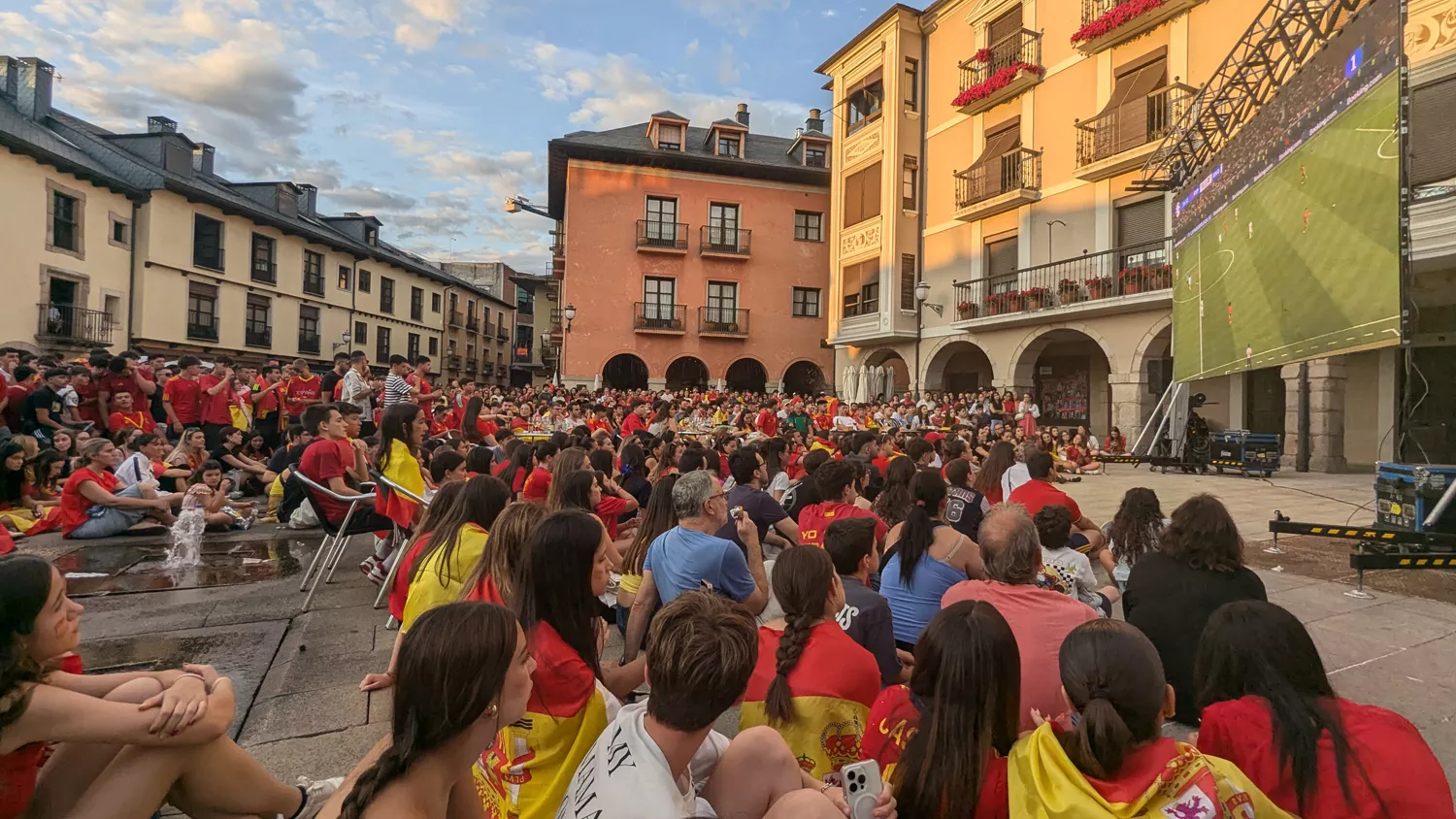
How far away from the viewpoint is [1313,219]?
6973 millimetres

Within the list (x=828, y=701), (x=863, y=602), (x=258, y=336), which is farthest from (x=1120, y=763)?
(x=258, y=336)

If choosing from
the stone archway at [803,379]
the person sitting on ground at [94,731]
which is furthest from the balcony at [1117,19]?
the person sitting on ground at [94,731]

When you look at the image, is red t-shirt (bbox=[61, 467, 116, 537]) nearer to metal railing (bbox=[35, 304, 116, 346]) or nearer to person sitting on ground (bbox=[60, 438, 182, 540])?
person sitting on ground (bbox=[60, 438, 182, 540])

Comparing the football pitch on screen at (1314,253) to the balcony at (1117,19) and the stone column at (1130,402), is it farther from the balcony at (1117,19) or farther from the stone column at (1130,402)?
the balcony at (1117,19)

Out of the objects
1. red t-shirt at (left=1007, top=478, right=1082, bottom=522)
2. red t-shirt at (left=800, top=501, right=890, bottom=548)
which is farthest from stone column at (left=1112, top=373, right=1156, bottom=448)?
red t-shirt at (left=800, top=501, right=890, bottom=548)

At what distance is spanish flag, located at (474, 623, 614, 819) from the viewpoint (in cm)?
222

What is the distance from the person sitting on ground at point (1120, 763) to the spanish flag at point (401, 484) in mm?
4616

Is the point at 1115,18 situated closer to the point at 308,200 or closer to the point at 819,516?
the point at 819,516

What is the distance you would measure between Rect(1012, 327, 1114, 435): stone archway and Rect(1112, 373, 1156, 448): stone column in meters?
2.71

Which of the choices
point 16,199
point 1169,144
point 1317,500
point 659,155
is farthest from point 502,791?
point 659,155

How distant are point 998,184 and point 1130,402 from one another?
744cm

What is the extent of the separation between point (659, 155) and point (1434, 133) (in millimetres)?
22795

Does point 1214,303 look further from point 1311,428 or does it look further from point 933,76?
point 933,76

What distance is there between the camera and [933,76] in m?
22.7
